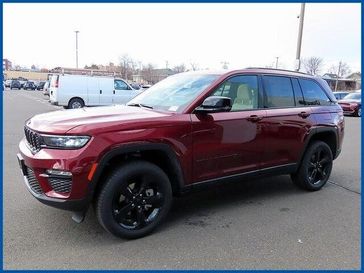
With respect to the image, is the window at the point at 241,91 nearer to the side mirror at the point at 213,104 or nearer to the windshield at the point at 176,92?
the windshield at the point at 176,92

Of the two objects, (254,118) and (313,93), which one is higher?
(313,93)

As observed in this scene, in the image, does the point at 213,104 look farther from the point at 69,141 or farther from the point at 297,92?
the point at 297,92

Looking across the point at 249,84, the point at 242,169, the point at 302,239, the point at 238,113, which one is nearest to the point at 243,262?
the point at 302,239

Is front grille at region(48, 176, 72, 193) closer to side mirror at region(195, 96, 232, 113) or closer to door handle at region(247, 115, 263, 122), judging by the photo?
side mirror at region(195, 96, 232, 113)

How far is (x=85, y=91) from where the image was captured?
1811 centimetres

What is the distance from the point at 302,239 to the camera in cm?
381

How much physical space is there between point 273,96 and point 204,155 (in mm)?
1516

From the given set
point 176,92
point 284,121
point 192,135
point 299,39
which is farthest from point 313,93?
point 299,39

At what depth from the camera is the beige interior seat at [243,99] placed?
179 inches

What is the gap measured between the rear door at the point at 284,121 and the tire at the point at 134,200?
1688 mm

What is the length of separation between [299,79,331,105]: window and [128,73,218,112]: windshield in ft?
5.81

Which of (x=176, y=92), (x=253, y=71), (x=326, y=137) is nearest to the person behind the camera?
(x=176, y=92)

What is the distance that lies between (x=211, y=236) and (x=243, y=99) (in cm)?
181

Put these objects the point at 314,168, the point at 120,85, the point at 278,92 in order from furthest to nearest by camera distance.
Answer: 1. the point at 120,85
2. the point at 314,168
3. the point at 278,92
